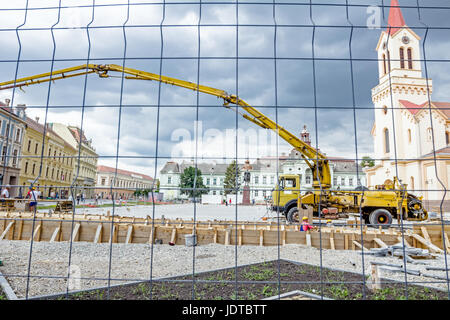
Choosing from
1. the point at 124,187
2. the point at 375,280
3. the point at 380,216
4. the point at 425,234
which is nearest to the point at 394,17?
the point at 425,234

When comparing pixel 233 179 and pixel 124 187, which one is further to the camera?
pixel 233 179

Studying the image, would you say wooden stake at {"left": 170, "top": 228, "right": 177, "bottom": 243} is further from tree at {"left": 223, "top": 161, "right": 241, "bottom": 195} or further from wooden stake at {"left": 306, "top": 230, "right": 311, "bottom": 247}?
wooden stake at {"left": 306, "top": 230, "right": 311, "bottom": 247}

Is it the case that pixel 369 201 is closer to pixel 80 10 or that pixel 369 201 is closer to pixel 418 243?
pixel 418 243

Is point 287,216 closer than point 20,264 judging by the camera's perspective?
No

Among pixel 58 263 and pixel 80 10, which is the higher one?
pixel 80 10

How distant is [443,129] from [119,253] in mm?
34889

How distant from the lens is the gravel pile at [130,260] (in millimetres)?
3846

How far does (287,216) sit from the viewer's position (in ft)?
35.9

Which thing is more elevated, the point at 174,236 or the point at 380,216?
the point at 380,216

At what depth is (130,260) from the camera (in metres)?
5.28

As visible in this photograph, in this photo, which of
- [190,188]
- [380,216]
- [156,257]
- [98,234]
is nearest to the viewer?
[190,188]

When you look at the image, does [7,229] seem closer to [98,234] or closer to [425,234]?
[98,234]

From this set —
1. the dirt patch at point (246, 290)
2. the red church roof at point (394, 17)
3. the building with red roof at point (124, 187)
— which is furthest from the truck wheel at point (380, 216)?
the building with red roof at point (124, 187)
